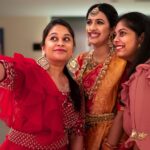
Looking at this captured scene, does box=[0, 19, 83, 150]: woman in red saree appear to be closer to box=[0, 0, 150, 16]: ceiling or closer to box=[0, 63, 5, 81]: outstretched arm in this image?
box=[0, 63, 5, 81]: outstretched arm

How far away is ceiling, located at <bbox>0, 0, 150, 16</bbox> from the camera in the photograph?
5129 millimetres

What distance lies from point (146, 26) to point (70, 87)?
52cm

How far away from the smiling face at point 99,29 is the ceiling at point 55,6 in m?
3.18

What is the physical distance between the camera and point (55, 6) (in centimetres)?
558

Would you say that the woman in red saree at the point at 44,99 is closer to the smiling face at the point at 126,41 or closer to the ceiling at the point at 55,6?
the smiling face at the point at 126,41

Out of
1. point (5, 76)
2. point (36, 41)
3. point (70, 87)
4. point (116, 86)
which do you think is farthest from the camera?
point (36, 41)

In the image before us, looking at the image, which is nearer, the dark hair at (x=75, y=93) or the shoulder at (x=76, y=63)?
the dark hair at (x=75, y=93)

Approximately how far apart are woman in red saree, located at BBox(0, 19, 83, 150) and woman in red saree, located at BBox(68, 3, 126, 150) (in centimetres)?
14

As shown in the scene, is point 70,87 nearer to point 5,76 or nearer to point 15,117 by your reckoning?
point 15,117

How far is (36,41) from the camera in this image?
21.6 feet

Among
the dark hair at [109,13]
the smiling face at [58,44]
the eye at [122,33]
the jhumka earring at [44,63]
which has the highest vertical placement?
the dark hair at [109,13]

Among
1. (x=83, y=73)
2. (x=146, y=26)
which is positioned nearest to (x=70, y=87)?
(x=83, y=73)

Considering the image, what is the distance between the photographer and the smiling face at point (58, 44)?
166 centimetres

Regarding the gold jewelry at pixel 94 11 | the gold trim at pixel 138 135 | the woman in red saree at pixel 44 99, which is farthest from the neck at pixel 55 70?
the gold trim at pixel 138 135
